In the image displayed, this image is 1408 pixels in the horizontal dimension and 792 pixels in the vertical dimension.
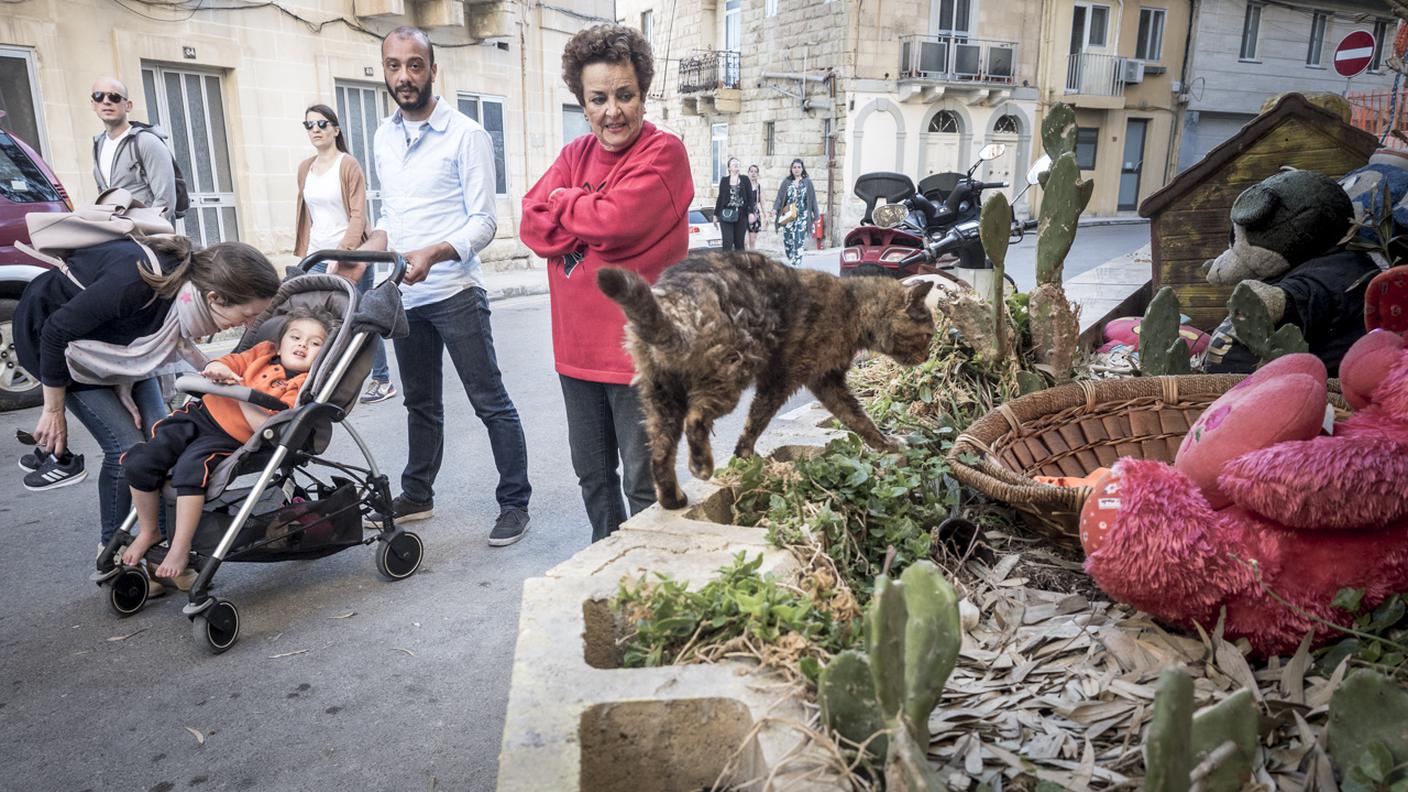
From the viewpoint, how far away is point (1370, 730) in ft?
4.65

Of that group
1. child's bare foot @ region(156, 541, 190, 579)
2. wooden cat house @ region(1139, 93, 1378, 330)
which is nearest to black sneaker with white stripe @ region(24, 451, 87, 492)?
child's bare foot @ region(156, 541, 190, 579)

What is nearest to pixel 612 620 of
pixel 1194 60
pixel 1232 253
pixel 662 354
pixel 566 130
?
pixel 662 354

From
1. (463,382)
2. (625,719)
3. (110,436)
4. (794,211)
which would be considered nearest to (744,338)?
(625,719)

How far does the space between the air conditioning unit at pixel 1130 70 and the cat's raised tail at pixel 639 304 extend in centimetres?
3001

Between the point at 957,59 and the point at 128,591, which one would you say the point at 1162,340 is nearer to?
the point at 128,591

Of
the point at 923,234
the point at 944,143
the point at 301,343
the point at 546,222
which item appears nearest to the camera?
the point at 546,222

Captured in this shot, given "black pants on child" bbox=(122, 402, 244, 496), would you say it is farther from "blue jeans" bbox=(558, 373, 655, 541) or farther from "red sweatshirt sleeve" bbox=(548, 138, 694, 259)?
"red sweatshirt sleeve" bbox=(548, 138, 694, 259)

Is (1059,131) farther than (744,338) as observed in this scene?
Yes

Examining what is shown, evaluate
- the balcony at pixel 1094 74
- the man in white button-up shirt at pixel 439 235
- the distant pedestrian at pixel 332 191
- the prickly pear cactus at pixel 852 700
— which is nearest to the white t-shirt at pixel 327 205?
the distant pedestrian at pixel 332 191

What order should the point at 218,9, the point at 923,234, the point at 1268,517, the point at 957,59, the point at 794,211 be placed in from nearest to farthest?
the point at 1268,517 → the point at 923,234 → the point at 218,9 → the point at 794,211 → the point at 957,59

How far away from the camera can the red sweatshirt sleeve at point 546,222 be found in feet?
9.48

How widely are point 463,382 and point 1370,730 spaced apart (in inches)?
143

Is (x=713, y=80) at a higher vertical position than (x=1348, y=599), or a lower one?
higher

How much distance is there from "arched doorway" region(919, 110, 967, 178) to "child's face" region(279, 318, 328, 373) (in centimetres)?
2327
